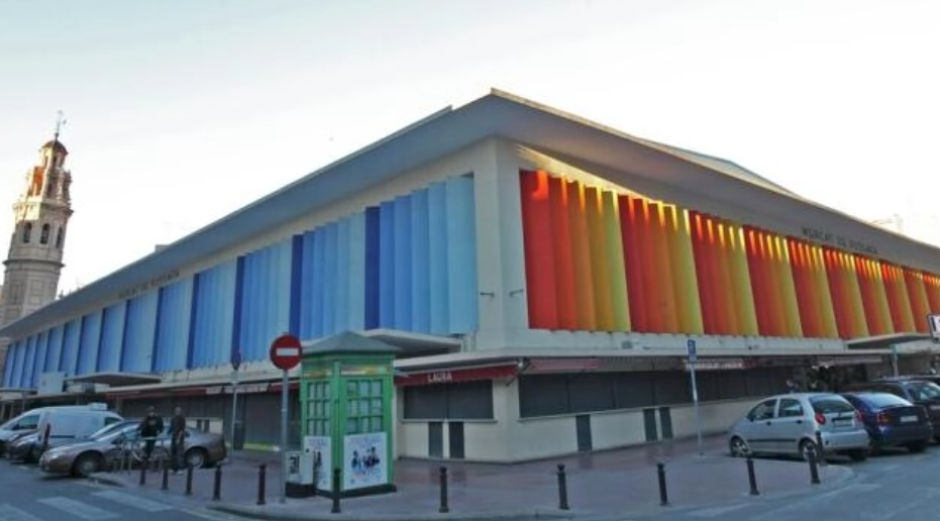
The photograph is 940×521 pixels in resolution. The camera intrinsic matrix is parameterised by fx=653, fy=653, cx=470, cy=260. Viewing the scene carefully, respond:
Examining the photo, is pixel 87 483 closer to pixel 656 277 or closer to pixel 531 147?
pixel 531 147

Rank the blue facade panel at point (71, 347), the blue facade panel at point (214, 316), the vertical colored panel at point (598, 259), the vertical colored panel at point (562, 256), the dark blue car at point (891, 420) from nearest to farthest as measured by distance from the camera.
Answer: the dark blue car at point (891, 420) < the vertical colored panel at point (562, 256) < the vertical colored panel at point (598, 259) < the blue facade panel at point (214, 316) < the blue facade panel at point (71, 347)

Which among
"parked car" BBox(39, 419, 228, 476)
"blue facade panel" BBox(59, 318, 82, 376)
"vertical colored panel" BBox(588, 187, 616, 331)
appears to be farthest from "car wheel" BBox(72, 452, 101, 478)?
"blue facade panel" BBox(59, 318, 82, 376)

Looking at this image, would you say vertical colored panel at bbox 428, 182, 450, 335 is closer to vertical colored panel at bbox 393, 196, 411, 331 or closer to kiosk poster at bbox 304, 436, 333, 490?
vertical colored panel at bbox 393, 196, 411, 331

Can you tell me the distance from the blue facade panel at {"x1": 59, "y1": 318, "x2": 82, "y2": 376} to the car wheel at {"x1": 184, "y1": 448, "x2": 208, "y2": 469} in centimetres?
3311

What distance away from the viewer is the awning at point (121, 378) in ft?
116

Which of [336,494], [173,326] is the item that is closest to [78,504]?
[336,494]

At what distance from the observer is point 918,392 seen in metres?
16.3

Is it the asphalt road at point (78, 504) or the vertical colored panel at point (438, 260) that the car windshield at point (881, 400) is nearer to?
the vertical colored panel at point (438, 260)

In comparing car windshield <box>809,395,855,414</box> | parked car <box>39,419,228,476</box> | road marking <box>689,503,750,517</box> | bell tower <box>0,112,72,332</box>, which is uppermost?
bell tower <box>0,112,72,332</box>

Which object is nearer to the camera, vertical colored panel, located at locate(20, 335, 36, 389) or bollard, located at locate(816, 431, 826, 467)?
bollard, located at locate(816, 431, 826, 467)

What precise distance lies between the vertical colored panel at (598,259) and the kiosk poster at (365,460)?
11.0 m

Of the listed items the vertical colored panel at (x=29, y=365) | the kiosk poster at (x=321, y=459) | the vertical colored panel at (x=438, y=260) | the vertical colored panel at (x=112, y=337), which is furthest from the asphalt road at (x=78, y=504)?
the vertical colored panel at (x=29, y=365)

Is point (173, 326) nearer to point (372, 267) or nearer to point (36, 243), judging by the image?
point (372, 267)

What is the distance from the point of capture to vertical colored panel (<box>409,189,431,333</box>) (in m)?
21.5
